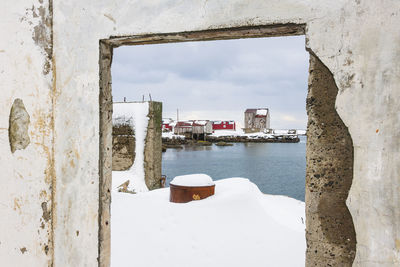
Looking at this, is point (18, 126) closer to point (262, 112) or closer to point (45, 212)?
point (45, 212)

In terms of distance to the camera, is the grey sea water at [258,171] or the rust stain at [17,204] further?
the grey sea water at [258,171]

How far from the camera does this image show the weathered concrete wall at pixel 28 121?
207cm

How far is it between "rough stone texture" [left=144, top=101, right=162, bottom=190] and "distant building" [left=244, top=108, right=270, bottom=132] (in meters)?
52.4

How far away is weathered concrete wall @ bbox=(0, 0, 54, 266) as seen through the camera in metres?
2.07

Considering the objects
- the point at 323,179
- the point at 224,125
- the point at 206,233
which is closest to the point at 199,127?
the point at 224,125

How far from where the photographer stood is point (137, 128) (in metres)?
8.86

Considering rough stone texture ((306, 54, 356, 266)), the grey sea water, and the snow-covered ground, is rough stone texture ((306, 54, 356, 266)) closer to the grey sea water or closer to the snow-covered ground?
the snow-covered ground

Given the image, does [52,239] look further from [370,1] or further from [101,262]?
[370,1]

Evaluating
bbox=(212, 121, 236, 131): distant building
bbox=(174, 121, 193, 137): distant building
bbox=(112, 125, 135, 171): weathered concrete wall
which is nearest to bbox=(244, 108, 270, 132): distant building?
bbox=(212, 121, 236, 131): distant building

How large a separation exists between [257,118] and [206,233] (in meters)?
57.9

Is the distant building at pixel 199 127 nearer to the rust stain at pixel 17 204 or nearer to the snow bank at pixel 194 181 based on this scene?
the snow bank at pixel 194 181

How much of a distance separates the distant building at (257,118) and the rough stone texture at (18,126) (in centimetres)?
5921

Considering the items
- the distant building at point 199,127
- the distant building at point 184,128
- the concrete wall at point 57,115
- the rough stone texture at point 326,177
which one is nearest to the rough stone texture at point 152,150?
the concrete wall at point 57,115

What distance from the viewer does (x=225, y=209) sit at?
5340mm
